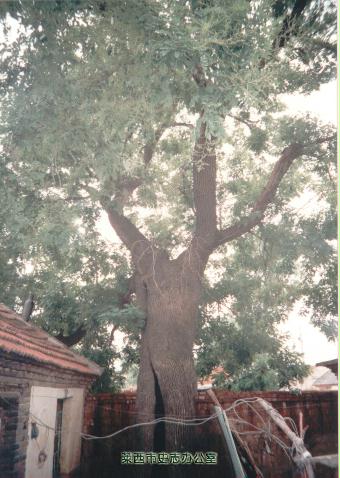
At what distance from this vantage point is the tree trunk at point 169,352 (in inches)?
263

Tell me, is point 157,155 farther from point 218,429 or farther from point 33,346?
point 218,429

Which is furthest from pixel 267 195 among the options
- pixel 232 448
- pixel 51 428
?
pixel 51 428

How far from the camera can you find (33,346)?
5664 millimetres

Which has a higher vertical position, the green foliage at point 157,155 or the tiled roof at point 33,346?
the green foliage at point 157,155

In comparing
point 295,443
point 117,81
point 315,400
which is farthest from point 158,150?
point 295,443

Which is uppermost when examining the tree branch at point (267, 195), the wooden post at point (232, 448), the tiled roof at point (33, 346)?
the tree branch at point (267, 195)

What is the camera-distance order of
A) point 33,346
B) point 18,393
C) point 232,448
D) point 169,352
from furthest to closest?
1. point 169,352
2. point 33,346
3. point 18,393
4. point 232,448

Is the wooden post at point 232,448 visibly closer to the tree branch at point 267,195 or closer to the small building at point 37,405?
the small building at point 37,405

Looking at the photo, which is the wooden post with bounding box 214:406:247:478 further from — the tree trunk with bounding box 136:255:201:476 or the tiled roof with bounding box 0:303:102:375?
the tree trunk with bounding box 136:255:201:476

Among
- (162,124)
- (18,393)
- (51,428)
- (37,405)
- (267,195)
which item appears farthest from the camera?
(162,124)

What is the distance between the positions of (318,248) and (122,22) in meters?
5.77

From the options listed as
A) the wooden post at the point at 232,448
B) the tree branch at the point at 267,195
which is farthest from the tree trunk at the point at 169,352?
the wooden post at the point at 232,448

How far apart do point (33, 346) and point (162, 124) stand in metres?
5.65

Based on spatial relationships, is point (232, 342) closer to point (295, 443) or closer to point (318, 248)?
point (318, 248)
